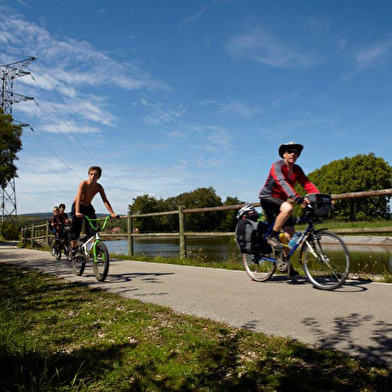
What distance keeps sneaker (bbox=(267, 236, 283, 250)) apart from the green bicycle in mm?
2791

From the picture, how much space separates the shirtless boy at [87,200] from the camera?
6.40 metres

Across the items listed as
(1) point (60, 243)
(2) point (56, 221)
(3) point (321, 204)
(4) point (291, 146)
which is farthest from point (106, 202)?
(2) point (56, 221)

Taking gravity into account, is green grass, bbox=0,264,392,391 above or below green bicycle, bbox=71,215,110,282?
below

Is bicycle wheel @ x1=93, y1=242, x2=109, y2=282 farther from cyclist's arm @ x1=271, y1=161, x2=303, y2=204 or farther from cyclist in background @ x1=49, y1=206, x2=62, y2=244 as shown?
cyclist in background @ x1=49, y1=206, x2=62, y2=244

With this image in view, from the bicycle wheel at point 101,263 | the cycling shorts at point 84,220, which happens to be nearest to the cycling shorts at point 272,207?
the bicycle wheel at point 101,263

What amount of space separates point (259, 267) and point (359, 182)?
56862 mm

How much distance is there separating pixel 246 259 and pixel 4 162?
106ft

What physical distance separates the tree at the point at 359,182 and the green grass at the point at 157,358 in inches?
1987

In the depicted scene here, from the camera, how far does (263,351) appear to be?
2518 millimetres

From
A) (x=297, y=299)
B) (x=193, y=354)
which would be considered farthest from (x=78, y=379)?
(x=297, y=299)

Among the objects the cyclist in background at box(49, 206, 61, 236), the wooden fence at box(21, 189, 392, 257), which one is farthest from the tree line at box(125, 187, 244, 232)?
the cyclist in background at box(49, 206, 61, 236)

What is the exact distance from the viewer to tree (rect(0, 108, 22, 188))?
27734 mm

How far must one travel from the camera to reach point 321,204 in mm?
4434

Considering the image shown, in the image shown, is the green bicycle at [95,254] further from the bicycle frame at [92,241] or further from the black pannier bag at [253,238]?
the black pannier bag at [253,238]
